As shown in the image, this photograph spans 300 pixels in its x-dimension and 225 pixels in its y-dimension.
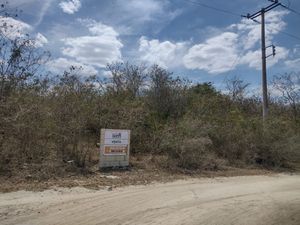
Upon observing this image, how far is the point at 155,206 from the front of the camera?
9.13m

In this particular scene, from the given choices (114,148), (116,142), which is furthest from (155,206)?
(116,142)

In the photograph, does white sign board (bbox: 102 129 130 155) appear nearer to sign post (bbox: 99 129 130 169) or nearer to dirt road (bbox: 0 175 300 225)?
sign post (bbox: 99 129 130 169)

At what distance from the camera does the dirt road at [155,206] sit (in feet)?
25.7

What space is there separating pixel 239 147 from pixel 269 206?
9461mm

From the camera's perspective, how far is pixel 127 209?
869 cm

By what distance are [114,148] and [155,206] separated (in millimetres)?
5426

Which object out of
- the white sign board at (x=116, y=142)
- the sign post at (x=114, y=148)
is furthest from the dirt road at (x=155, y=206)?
the white sign board at (x=116, y=142)

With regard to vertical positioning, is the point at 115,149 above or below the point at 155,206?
above

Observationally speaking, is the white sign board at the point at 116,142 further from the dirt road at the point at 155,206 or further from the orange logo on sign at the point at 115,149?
the dirt road at the point at 155,206

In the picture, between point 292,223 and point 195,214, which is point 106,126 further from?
point 292,223

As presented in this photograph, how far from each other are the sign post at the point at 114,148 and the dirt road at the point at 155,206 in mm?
2695

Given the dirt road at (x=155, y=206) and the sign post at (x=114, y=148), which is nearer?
the dirt road at (x=155, y=206)

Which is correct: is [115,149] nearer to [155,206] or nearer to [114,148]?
[114,148]

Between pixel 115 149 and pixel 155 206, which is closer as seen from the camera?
pixel 155 206
